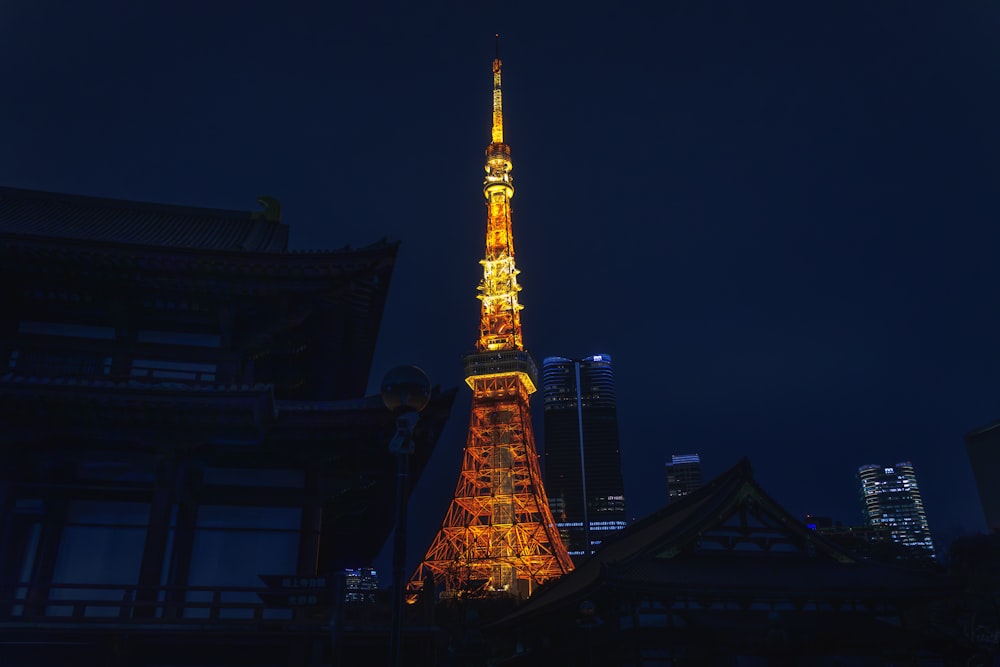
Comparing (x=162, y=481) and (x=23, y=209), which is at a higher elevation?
(x=23, y=209)

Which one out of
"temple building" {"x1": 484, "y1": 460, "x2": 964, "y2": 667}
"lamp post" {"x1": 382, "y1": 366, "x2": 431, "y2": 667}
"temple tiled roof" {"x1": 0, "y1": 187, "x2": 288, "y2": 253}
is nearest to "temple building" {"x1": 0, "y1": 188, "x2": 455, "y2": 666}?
"temple tiled roof" {"x1": 0, "y1": 187, "x2": 288, "y2": 253}

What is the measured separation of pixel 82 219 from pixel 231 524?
34.8ft

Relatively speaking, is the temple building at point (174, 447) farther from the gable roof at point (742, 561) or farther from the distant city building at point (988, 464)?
the distant city building at point (988, 464)

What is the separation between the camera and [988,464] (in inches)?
3538

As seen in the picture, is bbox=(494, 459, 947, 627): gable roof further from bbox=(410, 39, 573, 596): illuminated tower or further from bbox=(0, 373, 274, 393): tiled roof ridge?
bbox=(410, 39, 573, 596): illuminated tower

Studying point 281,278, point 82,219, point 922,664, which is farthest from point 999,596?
point 82,219

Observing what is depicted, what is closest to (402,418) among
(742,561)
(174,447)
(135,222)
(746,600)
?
(174,447)

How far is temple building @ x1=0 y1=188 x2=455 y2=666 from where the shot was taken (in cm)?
1146

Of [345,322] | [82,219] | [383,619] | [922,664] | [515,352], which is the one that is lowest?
[922,664]

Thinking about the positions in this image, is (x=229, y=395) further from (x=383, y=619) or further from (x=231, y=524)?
(x=383, y=619)

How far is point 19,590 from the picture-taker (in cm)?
1266

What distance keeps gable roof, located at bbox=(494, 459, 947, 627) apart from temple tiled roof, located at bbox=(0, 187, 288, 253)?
11329 millimetres

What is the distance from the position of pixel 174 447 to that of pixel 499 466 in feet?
206

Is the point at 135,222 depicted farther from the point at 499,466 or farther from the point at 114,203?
the point at 499,466
